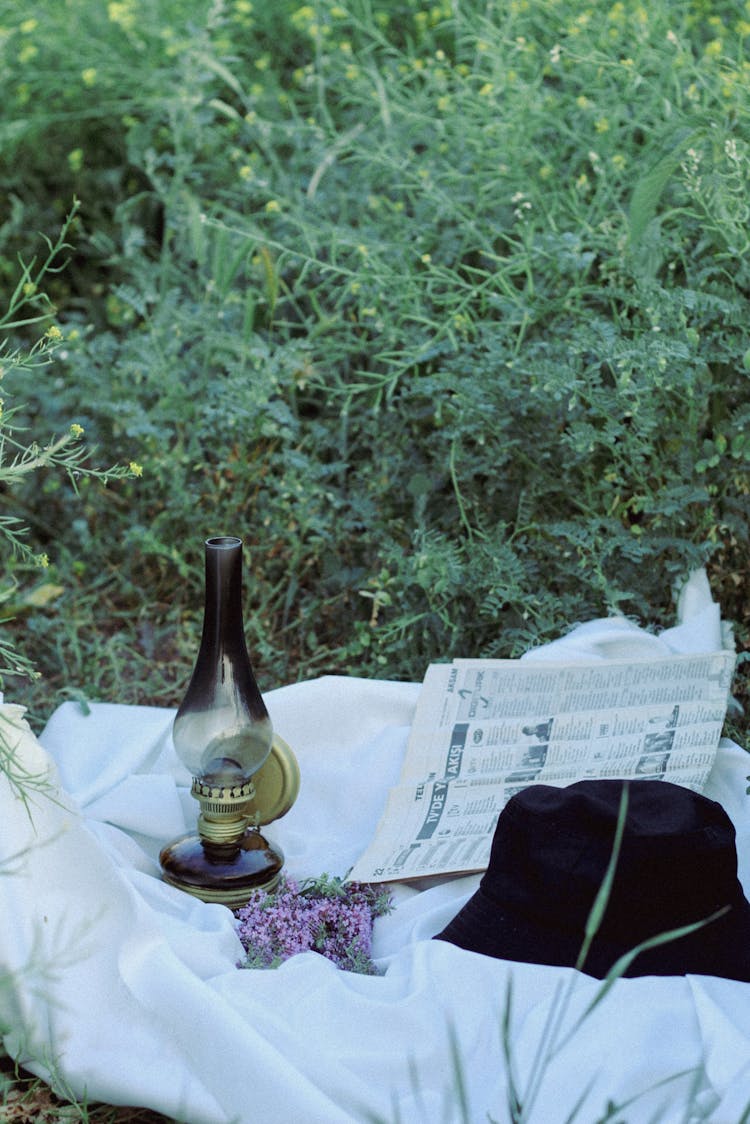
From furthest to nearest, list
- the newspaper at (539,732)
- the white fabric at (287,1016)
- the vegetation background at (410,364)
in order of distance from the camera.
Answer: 1. the vegetation background at (410,364)
2. the newspaper at (539,732)
3. the white fabric at (287,1016)

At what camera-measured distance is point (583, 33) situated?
9.02 feet

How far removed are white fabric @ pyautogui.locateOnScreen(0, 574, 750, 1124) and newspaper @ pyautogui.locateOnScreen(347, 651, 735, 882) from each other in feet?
0.78

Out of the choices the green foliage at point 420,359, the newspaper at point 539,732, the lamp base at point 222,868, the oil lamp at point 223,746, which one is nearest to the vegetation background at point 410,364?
the green foliage at point 420,359

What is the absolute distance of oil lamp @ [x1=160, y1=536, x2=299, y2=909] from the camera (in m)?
2.00

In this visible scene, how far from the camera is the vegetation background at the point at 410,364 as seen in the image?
99.7 inches

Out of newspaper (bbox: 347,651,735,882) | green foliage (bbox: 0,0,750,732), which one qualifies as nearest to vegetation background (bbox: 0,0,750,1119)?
green foliage (bbox: 0,0,750,732)

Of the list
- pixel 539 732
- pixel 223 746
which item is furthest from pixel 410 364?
pixel 223 746

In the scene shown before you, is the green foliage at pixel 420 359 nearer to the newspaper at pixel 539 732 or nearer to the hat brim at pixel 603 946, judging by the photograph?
the newspaper at pixel 539 732

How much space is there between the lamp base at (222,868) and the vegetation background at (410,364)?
594 millimetres

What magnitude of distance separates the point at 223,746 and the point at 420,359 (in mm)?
999

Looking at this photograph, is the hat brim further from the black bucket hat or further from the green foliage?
the green foliage

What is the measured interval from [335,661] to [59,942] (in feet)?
4.00

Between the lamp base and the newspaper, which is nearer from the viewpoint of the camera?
the lamp base

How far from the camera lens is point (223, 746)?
200 cm
